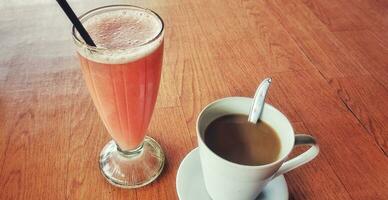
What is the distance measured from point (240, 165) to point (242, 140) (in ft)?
0.19

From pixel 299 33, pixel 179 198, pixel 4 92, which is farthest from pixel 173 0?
pixel 179 198

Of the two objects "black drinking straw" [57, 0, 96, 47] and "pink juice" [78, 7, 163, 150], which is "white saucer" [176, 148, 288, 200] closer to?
"pink juice" [78, 7, 163, 150]

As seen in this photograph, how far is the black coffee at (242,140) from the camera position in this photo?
44 cm

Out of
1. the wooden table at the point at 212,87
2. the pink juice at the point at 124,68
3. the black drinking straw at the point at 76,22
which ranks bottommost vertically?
the wooden table at the point at 212,87

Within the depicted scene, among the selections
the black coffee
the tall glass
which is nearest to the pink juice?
the tall glass

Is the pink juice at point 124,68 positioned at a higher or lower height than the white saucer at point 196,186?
higher

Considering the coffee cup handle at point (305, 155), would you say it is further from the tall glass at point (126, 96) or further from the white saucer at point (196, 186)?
the tall glass at point (126, 96)

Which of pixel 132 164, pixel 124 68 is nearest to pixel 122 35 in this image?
pixel 124 68

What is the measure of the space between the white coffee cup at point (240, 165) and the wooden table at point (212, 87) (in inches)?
2.6

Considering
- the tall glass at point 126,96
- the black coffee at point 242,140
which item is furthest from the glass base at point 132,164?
the black coffee at point 242,140

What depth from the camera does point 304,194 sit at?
51 cm

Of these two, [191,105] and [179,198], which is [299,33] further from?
[179,198]

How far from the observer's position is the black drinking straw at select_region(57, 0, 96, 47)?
44 centimetres

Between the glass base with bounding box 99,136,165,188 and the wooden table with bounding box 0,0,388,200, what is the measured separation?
0.04 ft
